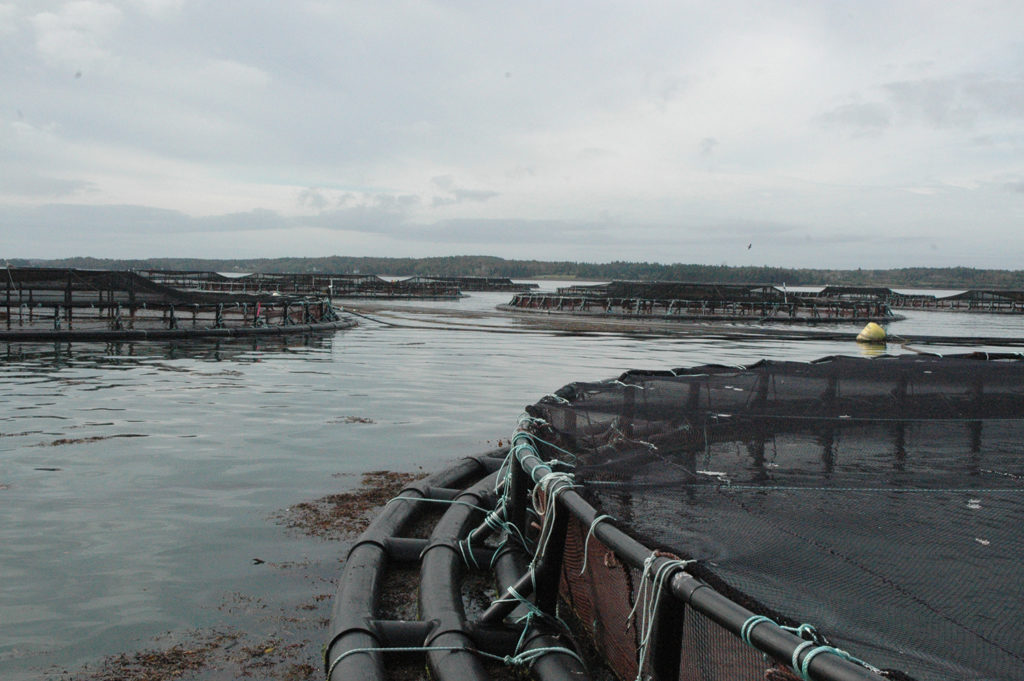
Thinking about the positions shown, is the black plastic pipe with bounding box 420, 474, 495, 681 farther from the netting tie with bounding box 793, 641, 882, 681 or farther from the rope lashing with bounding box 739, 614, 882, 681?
the netting tie with bounding box 793, 641, 882, 681

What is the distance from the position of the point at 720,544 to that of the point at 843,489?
2.14 m

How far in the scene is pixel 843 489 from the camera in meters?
6.19

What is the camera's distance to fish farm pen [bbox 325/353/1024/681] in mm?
3455

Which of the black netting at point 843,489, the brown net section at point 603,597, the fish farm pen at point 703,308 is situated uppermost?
the black netting at point 843,489

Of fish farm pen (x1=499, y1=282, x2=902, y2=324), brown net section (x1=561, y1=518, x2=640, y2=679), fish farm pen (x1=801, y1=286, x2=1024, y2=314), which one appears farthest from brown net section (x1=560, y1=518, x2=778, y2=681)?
fish farm pen (x1=801, y1=286, x2=1024, y2=314)

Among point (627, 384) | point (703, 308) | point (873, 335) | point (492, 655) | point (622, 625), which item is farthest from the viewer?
point (703, 308)

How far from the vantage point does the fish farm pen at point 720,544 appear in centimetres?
346

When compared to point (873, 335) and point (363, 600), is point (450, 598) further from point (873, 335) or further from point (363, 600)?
point (873, 335)

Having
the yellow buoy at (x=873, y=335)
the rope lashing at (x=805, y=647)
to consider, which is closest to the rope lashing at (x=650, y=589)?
the rope lashing at (x=805, y=647)

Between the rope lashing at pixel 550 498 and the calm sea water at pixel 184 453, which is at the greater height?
the rope lashing at pixel 550 498

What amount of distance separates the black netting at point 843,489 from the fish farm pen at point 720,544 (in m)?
0.02

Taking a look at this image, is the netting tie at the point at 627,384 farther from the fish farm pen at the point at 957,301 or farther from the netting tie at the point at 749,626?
the fish farm pen at the point at 957,301

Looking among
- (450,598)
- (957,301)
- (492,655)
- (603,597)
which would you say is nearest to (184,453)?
(450,598)

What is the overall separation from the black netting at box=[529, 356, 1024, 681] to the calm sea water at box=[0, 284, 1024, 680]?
309 centimetres
